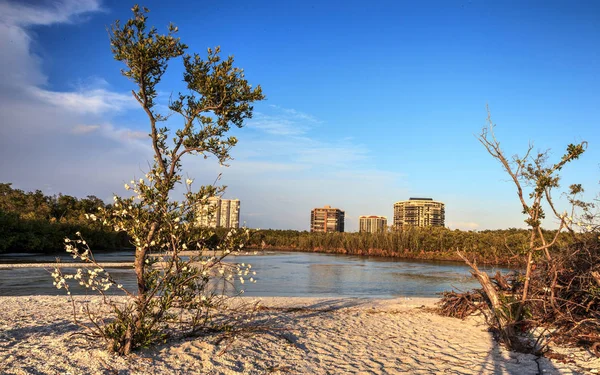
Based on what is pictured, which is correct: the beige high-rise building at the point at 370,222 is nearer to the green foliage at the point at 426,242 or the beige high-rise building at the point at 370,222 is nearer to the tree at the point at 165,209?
the green foliage at the point at 426,242

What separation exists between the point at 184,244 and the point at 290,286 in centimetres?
1582

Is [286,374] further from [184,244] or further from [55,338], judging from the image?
[55,338]

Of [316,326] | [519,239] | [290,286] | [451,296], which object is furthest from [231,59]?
[519,239]

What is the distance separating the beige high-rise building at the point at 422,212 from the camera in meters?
125

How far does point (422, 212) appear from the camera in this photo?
12594cm

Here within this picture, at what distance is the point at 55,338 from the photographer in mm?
6246

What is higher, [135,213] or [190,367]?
Answer: [135,213]

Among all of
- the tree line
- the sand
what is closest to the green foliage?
the tree line

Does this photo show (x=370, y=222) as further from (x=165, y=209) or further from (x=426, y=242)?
(x=165, y=209)

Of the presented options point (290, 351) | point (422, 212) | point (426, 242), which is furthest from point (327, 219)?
point (290, 351)

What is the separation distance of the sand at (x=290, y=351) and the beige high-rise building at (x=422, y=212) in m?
118

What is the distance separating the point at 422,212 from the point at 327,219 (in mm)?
49409

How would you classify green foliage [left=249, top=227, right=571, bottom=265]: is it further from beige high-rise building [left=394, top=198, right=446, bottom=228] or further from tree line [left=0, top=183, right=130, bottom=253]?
beige high-rise building [left=394, top=198, right=446, bottom=228]

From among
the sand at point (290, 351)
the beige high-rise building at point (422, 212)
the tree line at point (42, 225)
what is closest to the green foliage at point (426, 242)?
the tree line at point (42, 225)
